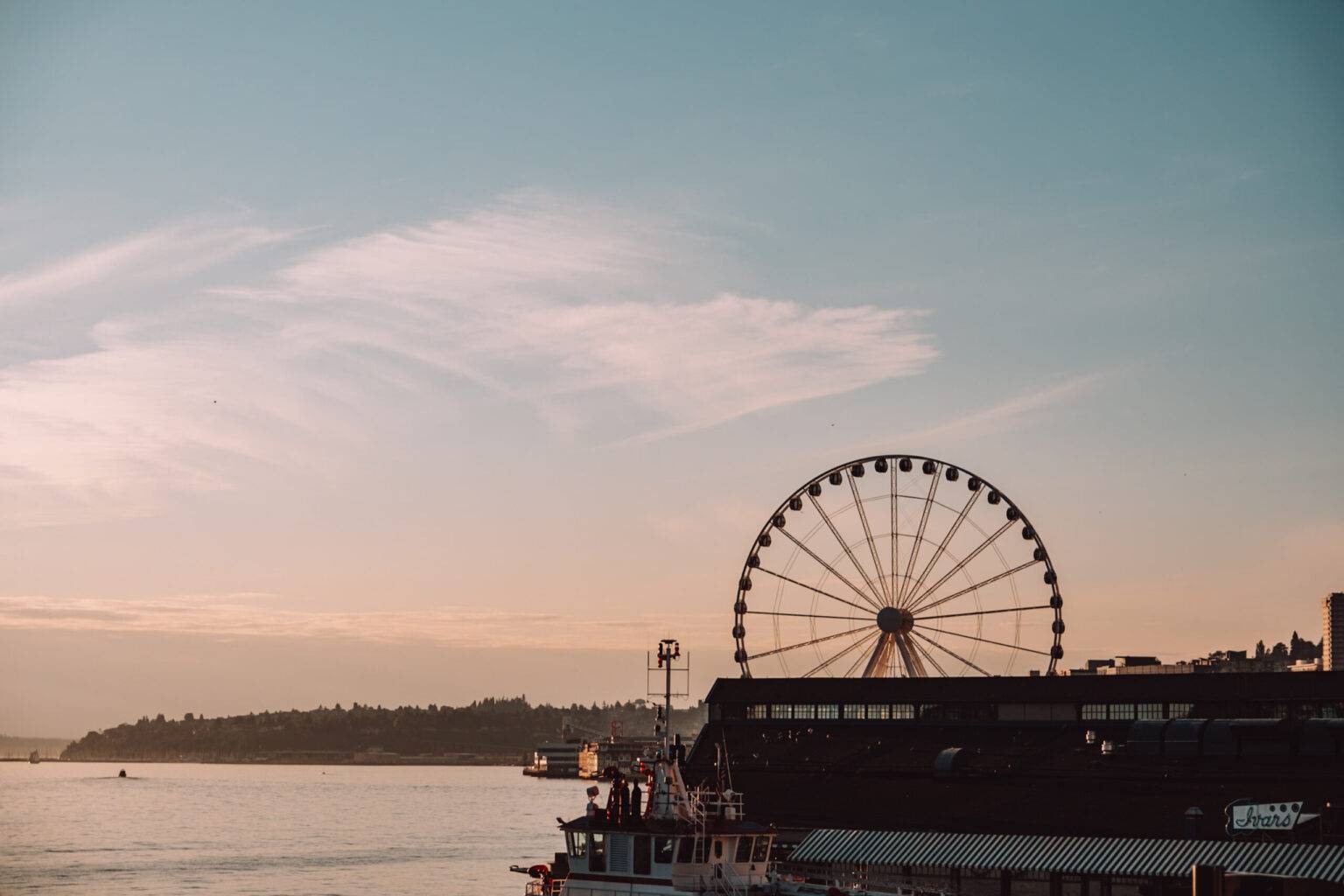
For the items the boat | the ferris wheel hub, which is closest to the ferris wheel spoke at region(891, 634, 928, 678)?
the ferris wheel hub

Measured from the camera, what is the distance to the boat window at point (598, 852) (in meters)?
59.2

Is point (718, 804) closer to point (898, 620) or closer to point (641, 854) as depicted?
point (641, 854)

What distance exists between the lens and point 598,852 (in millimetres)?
59500

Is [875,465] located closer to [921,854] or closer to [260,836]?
[921,854]

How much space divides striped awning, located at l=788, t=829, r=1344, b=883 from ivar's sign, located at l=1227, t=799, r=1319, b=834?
64 cm

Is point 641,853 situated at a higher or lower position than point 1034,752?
lower

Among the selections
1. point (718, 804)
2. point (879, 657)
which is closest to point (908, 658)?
point (879, 657)

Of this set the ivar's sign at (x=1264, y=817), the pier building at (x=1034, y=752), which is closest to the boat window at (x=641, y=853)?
the pier building at (x=1034, y=752)

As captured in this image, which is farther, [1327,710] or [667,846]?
[1327,710]

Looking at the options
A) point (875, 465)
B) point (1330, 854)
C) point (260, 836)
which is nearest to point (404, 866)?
point (260, 836)

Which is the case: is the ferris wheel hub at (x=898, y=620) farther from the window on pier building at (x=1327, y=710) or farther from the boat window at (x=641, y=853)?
the boat window at (x=641, y=853)

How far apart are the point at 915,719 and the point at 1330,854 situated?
35.8 metres

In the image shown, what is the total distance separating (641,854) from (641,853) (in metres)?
0.04

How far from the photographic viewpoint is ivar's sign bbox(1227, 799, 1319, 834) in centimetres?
6844
